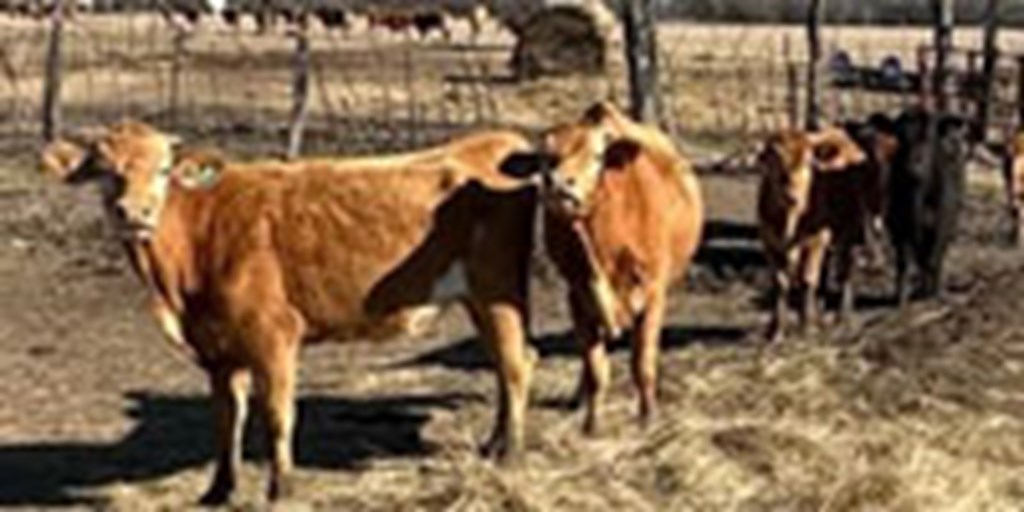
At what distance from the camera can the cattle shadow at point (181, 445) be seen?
9828 millimetres

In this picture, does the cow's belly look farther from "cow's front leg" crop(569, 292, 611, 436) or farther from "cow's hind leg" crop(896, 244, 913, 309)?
"cow's hind leg" crop(896, 244, 913, 309)

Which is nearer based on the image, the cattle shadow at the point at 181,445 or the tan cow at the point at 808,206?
the cattle shadow at the point at 181,445

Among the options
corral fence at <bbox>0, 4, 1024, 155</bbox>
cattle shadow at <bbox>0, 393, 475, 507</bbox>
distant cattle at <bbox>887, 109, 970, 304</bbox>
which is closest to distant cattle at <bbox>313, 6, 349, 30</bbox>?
corral fence at <bbox>0, 4, 1024, 155</bbox>

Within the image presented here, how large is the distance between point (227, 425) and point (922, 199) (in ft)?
23.2

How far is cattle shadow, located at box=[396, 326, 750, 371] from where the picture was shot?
1284 centimetres

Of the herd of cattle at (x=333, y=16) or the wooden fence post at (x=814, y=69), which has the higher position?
the wooden fence post at (x=814, y=69)

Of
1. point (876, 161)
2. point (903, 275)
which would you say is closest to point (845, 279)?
point (903, 275)

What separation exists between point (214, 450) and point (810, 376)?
3207 millimetres

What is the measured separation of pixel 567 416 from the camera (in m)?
11.0

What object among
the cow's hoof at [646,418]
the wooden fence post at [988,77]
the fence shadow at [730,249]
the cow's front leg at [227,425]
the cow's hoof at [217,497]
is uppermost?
the cow's front leg at [227,425]

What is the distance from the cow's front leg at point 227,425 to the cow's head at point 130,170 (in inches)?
31.2

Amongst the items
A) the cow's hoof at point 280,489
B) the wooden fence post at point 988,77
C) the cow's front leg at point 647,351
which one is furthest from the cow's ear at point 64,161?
the wooden fence post at point 988,77

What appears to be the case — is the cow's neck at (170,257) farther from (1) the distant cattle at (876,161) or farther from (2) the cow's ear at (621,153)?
(1) the distant cattle at (876,161)

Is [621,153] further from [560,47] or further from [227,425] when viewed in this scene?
[560,47]
